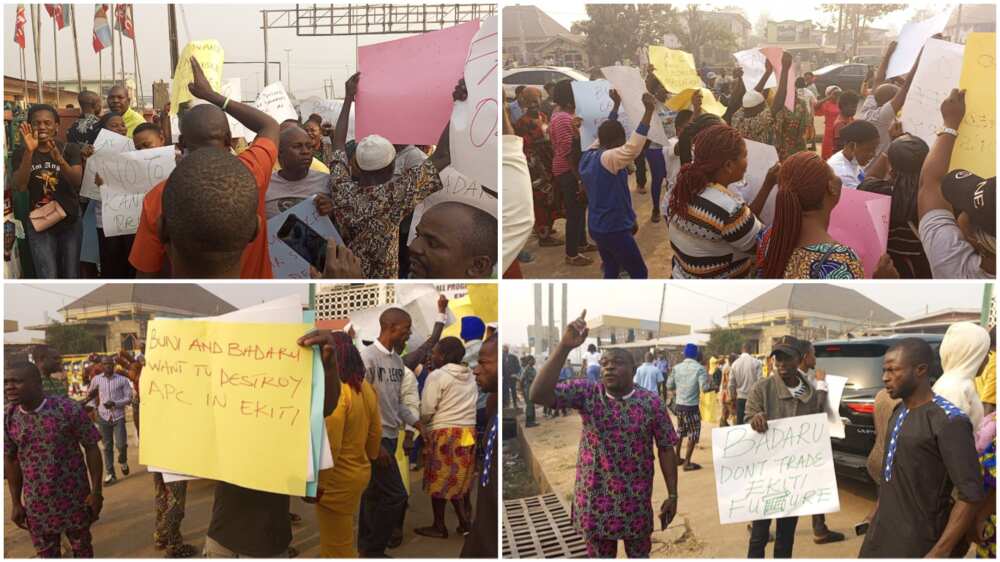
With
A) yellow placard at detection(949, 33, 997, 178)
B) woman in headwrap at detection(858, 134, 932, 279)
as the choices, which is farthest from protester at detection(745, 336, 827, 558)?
yellow placard at detection(949, 33, 997, 178)

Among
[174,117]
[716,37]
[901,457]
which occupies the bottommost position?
[901,457]

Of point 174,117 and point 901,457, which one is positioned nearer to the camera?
point 901,457

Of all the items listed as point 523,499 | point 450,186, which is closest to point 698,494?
point 523,499

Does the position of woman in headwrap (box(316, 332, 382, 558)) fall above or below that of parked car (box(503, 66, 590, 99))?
below

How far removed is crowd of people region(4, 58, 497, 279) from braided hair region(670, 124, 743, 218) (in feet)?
2.79

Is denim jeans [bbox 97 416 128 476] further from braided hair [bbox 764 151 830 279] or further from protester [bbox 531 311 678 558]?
braided hair [bbox 764 151 830 279]

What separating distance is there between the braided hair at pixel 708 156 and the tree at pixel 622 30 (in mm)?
978

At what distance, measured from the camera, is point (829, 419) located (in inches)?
146

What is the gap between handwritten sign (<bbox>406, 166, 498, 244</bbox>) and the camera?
381 centimetres

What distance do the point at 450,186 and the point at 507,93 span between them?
2.60ft

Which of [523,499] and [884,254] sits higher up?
[884,254]

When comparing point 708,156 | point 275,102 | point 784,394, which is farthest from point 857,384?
point 275,102

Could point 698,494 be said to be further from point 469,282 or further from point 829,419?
point 469,282

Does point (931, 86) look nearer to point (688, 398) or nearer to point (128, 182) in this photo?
point (688, 398)
